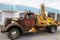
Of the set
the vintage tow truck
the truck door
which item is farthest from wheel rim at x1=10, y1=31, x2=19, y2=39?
the truck door

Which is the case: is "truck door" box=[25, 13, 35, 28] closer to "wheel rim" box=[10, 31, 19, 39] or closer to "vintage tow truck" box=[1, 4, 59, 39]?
→ "vintage tow truck" box=[1, 4, 59, 39]

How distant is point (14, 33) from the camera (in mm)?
9336

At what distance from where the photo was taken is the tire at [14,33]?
30.4 ft

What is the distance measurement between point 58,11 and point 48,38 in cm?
1025

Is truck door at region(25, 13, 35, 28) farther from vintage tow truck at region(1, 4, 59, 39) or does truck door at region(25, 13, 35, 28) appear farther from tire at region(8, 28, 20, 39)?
tire at region(8, 28, 20, 39)

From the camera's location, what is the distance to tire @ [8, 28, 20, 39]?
9258 millimetres

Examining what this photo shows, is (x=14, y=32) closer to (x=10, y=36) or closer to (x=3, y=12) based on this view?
(x=10, y=36)

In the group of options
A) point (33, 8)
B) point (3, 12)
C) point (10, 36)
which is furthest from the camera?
point (33, 8)

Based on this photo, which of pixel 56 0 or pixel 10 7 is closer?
pixel 10 7

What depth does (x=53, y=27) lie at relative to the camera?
453 inches

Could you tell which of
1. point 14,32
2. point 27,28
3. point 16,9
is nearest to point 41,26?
point 27,28

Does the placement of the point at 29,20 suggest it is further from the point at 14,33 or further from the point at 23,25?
the point at 14,33

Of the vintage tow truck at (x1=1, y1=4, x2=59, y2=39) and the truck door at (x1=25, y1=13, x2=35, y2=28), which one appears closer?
the vintage tow truck at (x1=1, y1=4, x2=59, y2=39)

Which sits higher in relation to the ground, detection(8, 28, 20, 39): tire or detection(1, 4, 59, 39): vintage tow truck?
detection(1, 4, 59, 39): vintage tow truck
